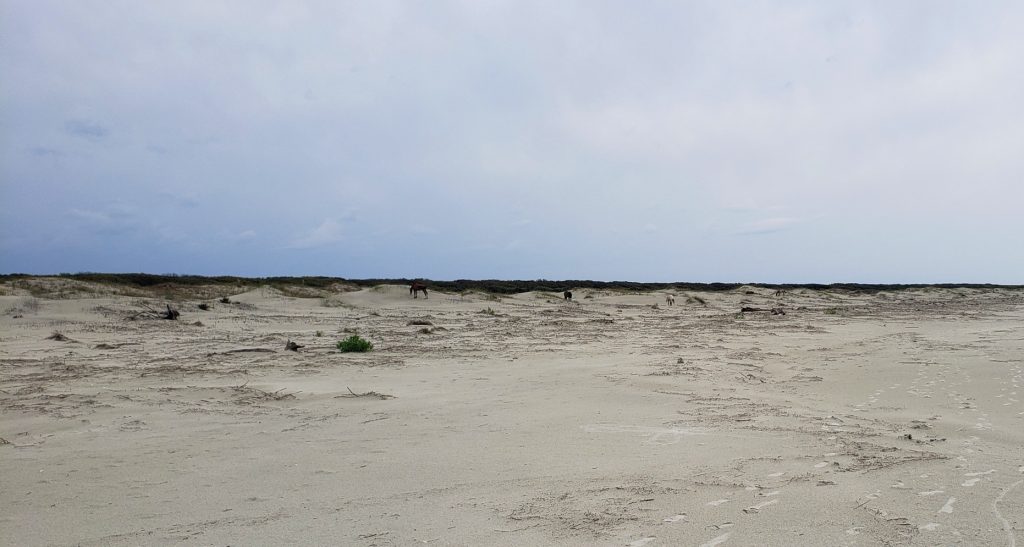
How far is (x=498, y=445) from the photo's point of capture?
15.2 ft

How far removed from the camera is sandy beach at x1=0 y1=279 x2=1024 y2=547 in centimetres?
313

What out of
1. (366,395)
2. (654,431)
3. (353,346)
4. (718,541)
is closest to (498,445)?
(654,431)

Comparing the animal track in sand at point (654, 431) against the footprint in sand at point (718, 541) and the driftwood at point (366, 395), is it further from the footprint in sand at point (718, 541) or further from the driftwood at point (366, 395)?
the driftwood at point (366, 395)

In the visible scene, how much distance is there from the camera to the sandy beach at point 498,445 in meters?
3.13

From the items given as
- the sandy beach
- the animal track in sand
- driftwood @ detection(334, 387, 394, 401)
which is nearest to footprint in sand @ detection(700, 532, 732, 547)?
the sandy beach

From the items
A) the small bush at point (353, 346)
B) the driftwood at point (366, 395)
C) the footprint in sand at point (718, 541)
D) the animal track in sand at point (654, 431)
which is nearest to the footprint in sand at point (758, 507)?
the footprint in sand at point (718, 541)

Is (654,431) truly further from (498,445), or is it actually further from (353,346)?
(353,346)

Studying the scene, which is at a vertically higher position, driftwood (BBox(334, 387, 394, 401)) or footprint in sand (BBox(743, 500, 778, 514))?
driftwood (BBox(334, 387, 394, 401))

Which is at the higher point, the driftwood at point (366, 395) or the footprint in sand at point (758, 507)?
the driftwood at point (366, 395)

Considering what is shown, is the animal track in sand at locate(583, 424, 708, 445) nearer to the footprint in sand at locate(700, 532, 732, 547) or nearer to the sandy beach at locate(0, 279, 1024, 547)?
the sandy beach at locate(0, 279, 1024, 547)

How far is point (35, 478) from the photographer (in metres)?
3.76

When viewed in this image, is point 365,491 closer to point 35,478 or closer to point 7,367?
point 35,478

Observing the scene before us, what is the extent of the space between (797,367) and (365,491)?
7.73 meters

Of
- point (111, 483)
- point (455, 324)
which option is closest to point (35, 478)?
point (111, 483)
